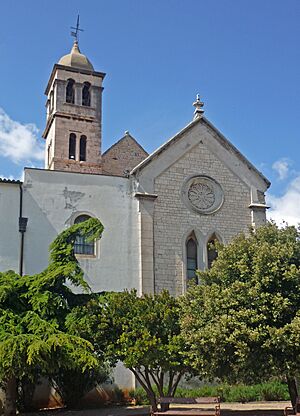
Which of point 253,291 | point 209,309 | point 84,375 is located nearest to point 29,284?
point 84,375

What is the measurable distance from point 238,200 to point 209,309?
1325cm

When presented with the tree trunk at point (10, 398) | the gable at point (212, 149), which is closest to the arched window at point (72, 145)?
the gable at point (212, 149)

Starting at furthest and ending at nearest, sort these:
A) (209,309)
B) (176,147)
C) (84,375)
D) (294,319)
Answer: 1. (176,147)
2. (84,375)
3. (209,309)
4. (294,319)

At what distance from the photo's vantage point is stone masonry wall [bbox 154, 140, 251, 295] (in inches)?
1085

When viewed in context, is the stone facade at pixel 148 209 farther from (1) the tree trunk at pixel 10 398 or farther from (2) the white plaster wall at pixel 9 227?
(1) the tree trunk at pixel 10 398

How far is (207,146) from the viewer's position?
3042 centimetres

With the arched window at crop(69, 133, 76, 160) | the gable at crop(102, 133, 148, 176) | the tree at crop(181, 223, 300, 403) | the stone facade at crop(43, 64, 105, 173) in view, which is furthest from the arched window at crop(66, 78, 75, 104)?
the tree at crop(181, 223, 300, 403)

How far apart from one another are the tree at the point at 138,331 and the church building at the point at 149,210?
219 inches

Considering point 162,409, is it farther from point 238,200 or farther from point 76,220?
point 238,200

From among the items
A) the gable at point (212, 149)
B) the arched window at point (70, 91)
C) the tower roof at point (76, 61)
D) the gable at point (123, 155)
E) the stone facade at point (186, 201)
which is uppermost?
the tower roof at point (76, 61)

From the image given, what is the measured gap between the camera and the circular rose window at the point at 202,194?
2905 cm

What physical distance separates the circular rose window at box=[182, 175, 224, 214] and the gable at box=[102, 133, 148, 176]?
10.4 metres

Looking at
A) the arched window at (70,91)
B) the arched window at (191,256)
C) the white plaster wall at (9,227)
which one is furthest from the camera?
the arched window at (70,91)

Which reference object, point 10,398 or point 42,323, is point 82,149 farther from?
point 42,323
